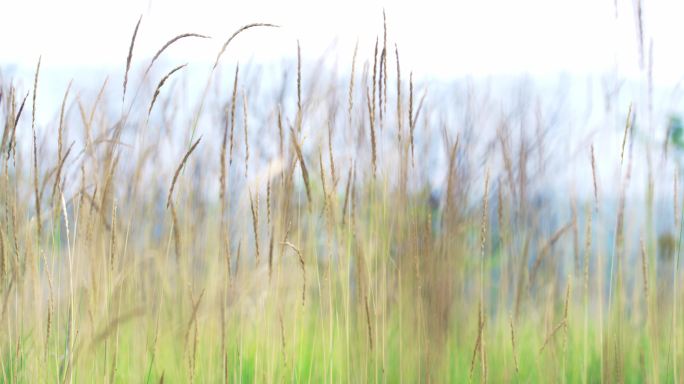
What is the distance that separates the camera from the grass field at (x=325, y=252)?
4.99 feet

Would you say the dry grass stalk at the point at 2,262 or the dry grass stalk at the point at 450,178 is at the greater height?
the dry grass stalk at the point at 450,178

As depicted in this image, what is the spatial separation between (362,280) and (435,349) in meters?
0.25

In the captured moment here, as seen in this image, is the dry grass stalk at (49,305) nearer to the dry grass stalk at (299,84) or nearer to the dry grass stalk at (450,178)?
the dry grass stalk at (299,84)

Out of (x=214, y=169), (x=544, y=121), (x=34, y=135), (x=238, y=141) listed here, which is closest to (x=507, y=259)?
(x=544, y=121)

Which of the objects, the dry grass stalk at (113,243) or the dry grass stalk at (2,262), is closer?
the dry grass stalk at (113,243)

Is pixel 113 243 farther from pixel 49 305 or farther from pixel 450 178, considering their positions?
pixel 450 178

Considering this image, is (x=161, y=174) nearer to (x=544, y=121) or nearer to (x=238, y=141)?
A: (x=238, y=141)

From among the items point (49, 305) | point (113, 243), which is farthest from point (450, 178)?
point (49, 305)

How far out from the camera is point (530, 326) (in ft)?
9.09

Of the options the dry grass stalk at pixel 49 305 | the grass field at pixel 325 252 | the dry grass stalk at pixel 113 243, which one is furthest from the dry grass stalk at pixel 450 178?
the dry grass stalk at pixel 49 305

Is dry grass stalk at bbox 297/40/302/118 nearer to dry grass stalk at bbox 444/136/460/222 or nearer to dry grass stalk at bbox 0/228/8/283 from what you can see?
dry grass stalk at bbox 444/136/460/222

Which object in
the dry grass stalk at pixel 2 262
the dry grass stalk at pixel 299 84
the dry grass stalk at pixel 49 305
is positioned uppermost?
the dry grass stalk at pixel 299 84

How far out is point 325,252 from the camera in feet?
6.06

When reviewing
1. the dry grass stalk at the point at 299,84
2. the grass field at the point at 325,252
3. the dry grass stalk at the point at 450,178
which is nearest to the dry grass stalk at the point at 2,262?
the grass field at the point at 325,252
